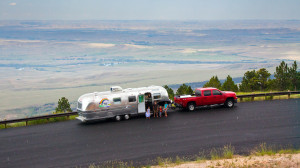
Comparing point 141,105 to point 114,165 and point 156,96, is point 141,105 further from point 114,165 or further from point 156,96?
point 114,165

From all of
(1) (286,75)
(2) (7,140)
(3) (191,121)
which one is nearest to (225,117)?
(3) (191,121)

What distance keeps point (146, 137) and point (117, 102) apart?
19.1 ft

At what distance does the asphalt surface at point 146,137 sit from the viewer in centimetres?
1812

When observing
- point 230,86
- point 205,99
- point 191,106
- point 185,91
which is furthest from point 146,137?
point 185,91

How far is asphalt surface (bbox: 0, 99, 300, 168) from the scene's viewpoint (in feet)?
59.5

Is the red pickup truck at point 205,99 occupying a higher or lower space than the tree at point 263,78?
lower

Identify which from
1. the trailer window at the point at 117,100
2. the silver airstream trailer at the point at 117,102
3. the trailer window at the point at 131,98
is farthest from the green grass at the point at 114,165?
the trailer window at the point at 131,98

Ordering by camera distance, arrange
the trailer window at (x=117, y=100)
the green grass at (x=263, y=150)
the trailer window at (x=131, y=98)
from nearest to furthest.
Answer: the green grass at (x=263, y=150)
the trailer window at (x=117, y=100)
the trailer window at (x=131, y=98)

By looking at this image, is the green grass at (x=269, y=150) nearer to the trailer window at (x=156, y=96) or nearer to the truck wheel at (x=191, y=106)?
the trailer window at (x=156, y=96)

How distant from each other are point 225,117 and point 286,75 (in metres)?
46.5

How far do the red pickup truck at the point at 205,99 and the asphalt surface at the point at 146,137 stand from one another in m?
1.01

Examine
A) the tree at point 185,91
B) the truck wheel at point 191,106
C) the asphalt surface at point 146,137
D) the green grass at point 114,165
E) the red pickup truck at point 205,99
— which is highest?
the tree at point 185,91

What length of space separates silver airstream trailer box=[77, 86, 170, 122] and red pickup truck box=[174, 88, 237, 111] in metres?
2.03

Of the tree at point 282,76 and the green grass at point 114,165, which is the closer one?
the green grass at point 114,165
